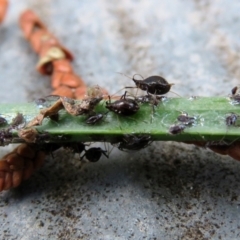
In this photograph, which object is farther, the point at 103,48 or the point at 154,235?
the point at 103,48

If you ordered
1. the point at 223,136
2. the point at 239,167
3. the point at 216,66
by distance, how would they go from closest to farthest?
the point at 223,136 < the point at 239,167 < the point at 216,66

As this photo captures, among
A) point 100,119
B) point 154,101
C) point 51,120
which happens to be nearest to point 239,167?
point 154,101

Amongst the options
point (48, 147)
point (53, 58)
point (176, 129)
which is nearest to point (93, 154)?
point (48, 147)

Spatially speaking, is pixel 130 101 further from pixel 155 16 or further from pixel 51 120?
pixel 155 16

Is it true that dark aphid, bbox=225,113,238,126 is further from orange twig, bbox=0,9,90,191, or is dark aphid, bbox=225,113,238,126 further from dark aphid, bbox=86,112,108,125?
orange twig, bbox=0,9,90,191

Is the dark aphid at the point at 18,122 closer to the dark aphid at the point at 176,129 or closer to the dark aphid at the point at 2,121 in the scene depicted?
the dark aphid at the point at 2,121

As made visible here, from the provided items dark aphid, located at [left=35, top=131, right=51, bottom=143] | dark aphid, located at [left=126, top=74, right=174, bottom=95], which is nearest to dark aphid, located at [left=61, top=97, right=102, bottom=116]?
dark aphid, located at [left=35, top=131, right=51, bottom=143]

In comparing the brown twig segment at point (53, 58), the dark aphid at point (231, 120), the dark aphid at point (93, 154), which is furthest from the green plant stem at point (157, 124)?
the brown twig segment at point (53, 58)
